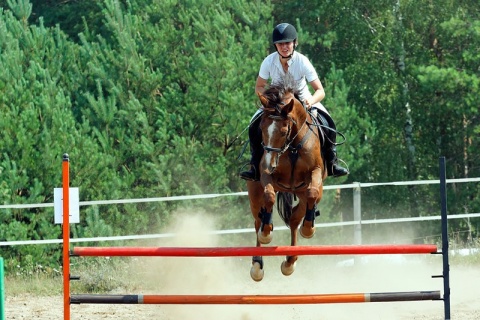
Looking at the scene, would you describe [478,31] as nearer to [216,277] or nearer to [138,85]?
[138,85]

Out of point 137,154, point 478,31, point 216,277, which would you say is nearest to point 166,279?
point 216,277

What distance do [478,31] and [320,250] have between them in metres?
12.7

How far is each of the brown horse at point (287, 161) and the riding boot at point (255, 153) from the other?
0.36 ft

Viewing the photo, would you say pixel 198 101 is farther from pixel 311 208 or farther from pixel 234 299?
pixel 234 299

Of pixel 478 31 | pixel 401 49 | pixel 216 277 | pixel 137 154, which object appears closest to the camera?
pixel 216 277

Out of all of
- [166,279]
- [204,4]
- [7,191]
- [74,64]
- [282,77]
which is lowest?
[166,279]

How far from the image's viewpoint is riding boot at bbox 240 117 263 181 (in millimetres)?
8586

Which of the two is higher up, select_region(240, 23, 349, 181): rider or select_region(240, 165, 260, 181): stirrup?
select_region(240, 23, 349, 181): rider

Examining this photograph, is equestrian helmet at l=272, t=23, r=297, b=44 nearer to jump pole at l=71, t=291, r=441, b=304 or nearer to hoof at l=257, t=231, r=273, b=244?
hoof at l=257, t=231, r=273, b=244

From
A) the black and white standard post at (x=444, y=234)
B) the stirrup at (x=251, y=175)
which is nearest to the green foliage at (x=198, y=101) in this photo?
the stirrup at (x=251, y=175)

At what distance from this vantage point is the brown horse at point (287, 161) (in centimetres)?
782

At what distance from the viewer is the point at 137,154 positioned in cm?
1669

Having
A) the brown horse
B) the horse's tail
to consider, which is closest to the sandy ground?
the horse's tail

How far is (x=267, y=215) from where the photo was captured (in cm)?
802
